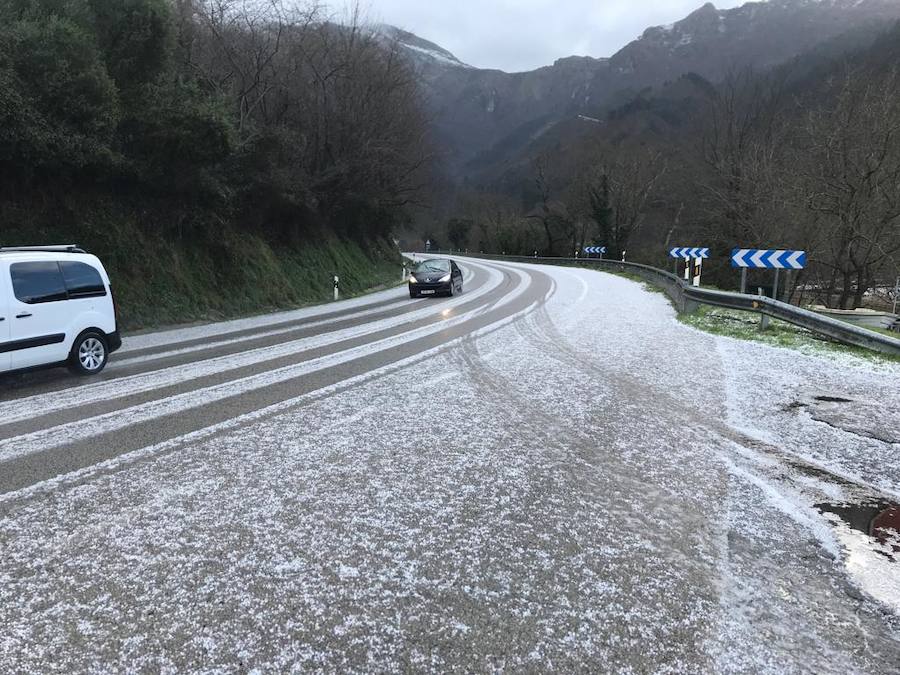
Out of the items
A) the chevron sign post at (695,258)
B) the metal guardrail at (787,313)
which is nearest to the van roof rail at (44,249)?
the metal guardrail at (787,313)

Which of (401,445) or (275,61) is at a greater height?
(275,61)

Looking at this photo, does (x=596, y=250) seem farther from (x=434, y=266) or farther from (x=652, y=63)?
(x=652, y=63)

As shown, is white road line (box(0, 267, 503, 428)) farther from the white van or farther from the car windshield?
the car windshield

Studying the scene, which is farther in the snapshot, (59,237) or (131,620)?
(59,237)

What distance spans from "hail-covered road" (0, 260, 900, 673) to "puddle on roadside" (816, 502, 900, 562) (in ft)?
0.08

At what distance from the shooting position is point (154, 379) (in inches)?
290

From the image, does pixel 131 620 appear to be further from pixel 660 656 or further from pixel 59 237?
pixel 59 237

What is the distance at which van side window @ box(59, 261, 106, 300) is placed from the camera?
25.3 ft

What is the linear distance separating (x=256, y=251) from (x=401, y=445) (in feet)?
52.6

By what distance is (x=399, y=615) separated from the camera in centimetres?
264

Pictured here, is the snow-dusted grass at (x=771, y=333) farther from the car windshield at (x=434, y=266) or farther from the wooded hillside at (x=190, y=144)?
the wooded hillside at (x=190, y=144)

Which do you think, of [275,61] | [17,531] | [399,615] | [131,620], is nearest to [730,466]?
[399,615]

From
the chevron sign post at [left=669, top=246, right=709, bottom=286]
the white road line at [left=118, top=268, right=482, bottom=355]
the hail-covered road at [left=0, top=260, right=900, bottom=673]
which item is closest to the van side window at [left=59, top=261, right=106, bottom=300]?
the hail-covered road at [left=0, top=260, right=900, bottom=673]

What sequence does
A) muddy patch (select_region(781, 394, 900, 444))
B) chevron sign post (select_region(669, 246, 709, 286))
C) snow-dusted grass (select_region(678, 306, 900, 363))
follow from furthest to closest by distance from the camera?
chevron sign post (select_region(669, 246, 709, 286)) → snow-dusted grass (select_region(678, 306, 900, 363)) → muddy patch (select_region(781, 394, 900, 444))
